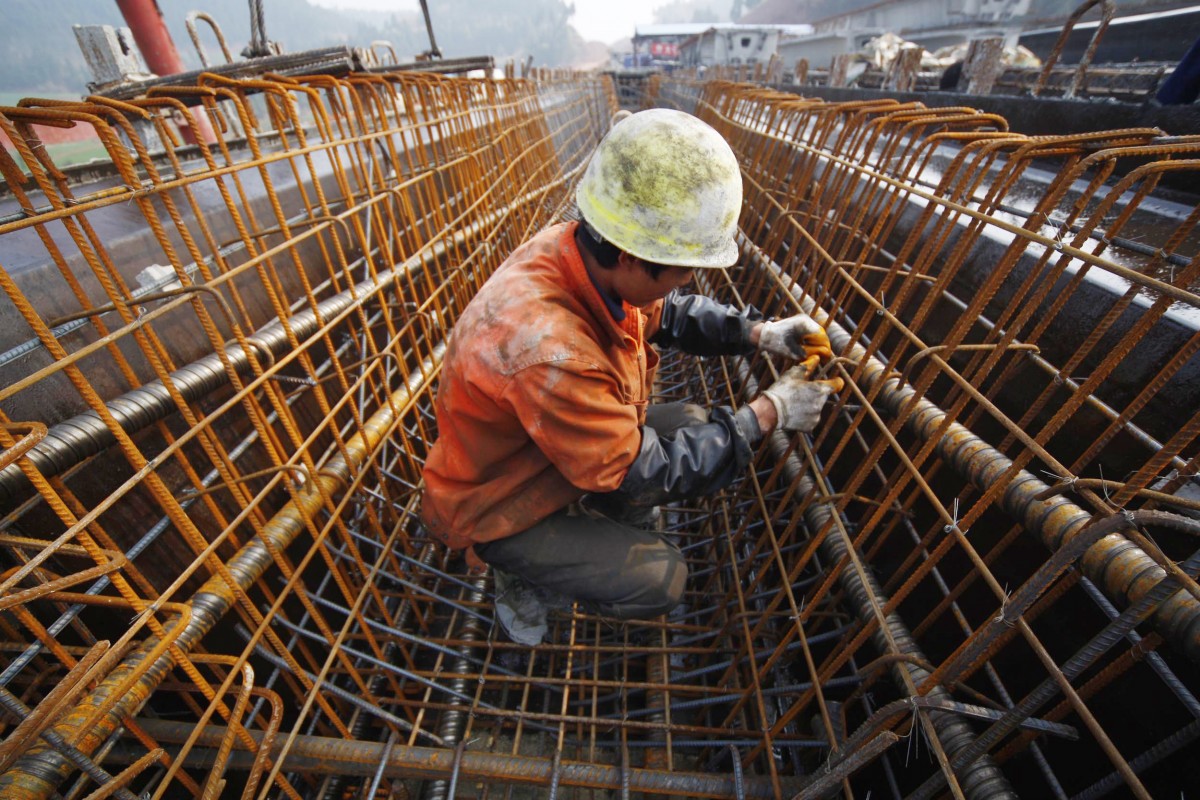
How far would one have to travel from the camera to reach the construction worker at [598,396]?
1.82 metres

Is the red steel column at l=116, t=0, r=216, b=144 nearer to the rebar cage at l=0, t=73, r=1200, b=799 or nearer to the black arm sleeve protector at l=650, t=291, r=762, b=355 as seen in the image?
the rebar cage at l=0, t=73, r=1200, b=799

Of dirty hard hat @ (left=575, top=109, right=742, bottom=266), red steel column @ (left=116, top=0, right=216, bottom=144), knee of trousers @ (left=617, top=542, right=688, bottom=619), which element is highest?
dirty hard hat @ (left=575, top=109, right=742, bottom=266)

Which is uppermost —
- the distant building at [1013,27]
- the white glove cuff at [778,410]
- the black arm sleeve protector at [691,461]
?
the distant building at [1013,27]

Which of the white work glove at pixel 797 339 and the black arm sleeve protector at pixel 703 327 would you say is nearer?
the white work glove at pixel 797 339

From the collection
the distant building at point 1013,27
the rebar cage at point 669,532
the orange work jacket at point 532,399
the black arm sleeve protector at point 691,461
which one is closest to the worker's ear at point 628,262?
the orange work jacket at point 532,399

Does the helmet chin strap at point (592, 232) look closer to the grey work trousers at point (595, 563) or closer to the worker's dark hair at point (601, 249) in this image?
the worker's dark hair at point (601, 249)

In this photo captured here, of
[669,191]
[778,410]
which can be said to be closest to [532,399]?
[669,191]

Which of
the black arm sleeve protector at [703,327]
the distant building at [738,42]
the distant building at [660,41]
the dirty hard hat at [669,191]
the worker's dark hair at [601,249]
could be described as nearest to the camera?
the dirty hard hat at [669,191]

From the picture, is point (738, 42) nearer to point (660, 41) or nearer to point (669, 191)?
point (660, 41)

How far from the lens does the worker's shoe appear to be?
252cm

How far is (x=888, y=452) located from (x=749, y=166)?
355cm

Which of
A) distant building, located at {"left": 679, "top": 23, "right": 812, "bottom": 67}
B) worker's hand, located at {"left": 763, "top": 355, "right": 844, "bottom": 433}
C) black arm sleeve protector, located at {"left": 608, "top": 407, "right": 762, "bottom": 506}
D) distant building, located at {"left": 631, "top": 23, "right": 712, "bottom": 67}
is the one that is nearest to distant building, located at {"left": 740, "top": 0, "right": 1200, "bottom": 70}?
distant building, located at {"left": 679, "top": 23, "right": 812, "bottom": 67}

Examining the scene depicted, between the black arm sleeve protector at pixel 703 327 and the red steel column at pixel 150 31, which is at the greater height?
the red steel column at pixel 150 31

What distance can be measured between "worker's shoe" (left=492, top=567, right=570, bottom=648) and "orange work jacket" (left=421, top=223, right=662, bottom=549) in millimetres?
370
